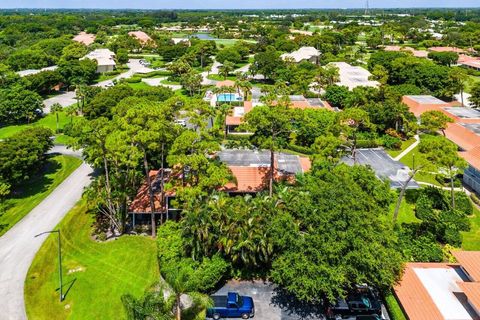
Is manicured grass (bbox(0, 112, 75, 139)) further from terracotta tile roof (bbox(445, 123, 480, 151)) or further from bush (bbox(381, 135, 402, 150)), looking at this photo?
terracotta tile roof (bbox(445, 123, 480, 151))

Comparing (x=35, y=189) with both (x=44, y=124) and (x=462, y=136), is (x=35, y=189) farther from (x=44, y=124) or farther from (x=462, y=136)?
(x=462, y=136)

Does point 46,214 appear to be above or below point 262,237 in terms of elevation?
below

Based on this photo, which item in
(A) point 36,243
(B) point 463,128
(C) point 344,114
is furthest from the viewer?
(B) point 463,128

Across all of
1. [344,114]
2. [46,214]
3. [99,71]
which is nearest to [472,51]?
[344,114]

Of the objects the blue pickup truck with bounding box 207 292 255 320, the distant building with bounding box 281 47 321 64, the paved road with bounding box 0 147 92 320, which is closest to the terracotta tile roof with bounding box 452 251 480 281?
the blue pickup truck with bounding box 207 292 255 320

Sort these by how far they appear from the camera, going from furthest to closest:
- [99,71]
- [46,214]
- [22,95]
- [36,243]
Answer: [99,71]
[22,95]
[46,214]
[36,243]

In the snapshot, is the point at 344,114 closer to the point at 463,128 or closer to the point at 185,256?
the point at 463,128

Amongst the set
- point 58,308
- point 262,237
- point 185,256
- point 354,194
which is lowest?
point 58,308

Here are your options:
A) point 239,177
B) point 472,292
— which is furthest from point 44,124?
point 472,292
